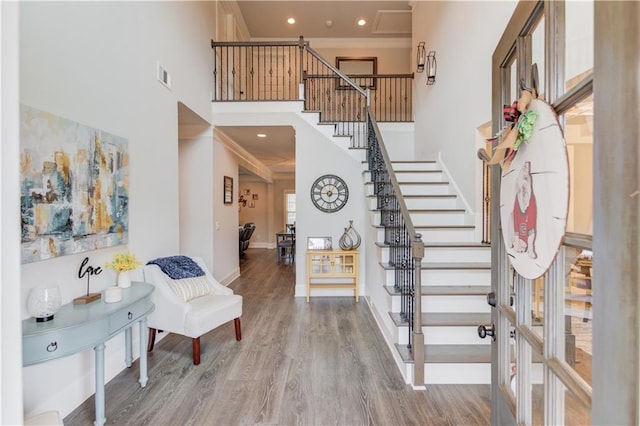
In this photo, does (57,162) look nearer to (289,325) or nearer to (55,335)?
(55,335)

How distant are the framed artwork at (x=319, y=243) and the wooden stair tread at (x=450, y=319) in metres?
2.11

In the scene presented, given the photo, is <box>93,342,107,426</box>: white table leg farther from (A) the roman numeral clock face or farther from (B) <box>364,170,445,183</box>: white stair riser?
(B) <box>364,170,445,183</box>: white stair riser

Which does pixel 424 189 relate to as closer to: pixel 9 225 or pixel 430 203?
pixel 430 203

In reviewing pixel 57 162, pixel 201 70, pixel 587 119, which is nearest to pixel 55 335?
pixel 57 162

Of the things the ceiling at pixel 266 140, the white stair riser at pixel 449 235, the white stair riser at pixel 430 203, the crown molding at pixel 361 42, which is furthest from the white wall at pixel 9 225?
the crown molding at pixel 361 42

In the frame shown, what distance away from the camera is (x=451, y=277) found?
10.1 ft

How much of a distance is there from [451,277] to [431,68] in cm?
353

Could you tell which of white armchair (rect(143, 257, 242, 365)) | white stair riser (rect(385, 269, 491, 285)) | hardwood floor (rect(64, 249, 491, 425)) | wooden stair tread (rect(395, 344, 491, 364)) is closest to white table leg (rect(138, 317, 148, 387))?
hardwood floor (rect(64, 249, 491, 425))

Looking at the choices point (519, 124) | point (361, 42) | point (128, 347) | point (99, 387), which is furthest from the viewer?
→ point (361, 42)

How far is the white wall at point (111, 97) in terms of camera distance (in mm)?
1825

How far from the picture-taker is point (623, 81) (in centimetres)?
52

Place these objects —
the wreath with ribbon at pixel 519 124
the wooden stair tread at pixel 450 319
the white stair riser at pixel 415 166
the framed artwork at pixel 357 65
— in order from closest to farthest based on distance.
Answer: the wreath with ribbon at pixel 519 124 < the wooden stair tread at pixel 450 319 < the white stair riser at pixel 415 166 < the framed artwork at pixel 357 65

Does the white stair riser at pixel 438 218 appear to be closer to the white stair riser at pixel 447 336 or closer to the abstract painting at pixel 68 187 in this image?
the white stair riser at pixel 447 336

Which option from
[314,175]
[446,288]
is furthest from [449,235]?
[314,175]
